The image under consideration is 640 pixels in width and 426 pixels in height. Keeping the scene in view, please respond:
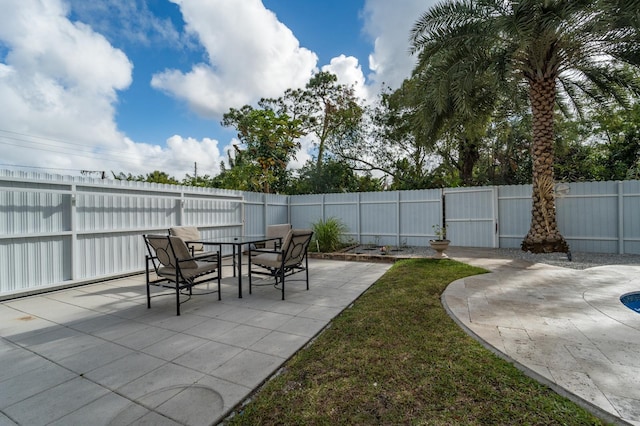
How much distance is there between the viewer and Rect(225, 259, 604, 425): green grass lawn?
1.63 meters

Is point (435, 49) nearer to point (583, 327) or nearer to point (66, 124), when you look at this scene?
point (583, 327)

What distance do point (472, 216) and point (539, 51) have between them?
426 centimetres

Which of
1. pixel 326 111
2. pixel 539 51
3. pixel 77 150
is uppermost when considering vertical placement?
pixel 77 150

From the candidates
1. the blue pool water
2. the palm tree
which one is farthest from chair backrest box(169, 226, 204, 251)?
the palm tree

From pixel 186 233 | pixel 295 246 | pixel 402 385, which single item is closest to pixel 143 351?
pixel 402 385

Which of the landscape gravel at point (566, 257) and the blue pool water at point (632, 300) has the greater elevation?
the landscape gravel at point (566, 257)

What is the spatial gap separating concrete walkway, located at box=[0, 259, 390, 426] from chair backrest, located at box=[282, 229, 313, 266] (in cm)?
52

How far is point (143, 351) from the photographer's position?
8.45ft

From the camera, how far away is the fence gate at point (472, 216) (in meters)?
8.09

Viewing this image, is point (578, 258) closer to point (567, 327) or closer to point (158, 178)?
point (567, 327)

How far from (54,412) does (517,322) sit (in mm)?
3937

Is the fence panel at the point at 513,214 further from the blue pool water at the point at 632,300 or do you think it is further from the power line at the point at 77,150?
the power line at the point at 77,150

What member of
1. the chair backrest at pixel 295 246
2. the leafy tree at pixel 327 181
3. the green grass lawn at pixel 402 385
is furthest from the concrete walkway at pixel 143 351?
the leafy tree at pixel 327 181

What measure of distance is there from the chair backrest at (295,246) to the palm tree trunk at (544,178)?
605 centimetres
